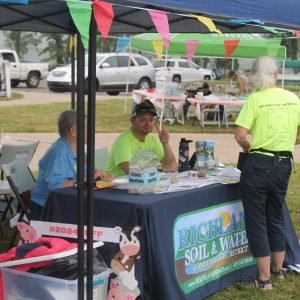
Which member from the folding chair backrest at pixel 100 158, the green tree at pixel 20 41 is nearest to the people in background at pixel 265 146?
the folding chair backrest at pixel 100 158

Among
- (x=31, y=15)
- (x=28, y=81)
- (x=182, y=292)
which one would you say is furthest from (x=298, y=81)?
(x=182, y=292)

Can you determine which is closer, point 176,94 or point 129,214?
point 129,214

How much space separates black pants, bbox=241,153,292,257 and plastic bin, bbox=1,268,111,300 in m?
1.17

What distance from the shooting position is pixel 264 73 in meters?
4.06

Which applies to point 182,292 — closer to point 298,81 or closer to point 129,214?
point 129,214

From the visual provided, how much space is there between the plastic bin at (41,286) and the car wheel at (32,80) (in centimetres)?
2531

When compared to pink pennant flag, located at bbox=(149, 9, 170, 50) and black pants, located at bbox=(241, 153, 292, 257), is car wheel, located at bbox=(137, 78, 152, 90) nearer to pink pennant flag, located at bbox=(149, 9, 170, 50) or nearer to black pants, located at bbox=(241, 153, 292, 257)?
black pants, located at bbox=(241, 153, 292, 257)

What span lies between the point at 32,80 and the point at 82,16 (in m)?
26.2

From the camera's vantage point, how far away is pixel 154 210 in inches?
144

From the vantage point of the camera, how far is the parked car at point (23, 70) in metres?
26.9

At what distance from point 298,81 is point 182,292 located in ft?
92.1

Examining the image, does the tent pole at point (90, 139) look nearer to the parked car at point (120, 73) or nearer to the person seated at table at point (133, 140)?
the person seated at table at point (133, 140)

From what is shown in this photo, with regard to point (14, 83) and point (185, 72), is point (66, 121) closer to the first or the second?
point (185, 72)

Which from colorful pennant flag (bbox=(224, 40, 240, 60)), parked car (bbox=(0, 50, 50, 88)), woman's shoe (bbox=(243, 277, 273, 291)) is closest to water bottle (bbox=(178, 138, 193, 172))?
woman's shoe (bbox=(243, 277, 273, 291))
